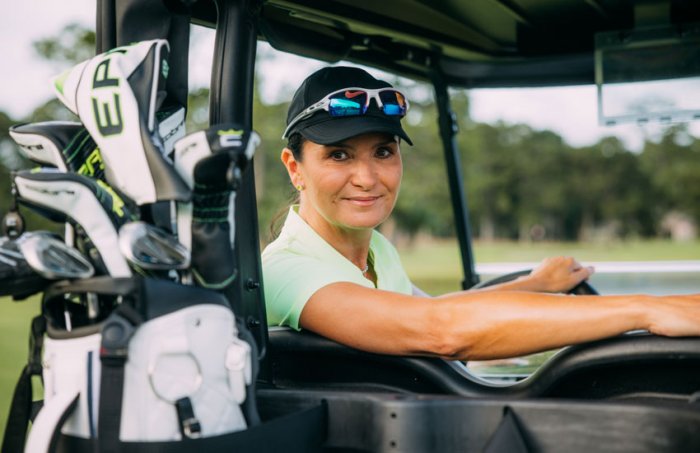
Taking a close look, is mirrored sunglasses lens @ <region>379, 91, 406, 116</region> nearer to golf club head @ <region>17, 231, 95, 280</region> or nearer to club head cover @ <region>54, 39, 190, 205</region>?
club head cover @ <region>54, 39, 190, 205</region>

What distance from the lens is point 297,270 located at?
1961mm

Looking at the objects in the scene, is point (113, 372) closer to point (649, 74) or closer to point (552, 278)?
point (552, 278)

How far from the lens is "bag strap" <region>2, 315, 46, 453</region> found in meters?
1.48

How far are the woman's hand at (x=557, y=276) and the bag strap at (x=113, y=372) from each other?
66.3 inches

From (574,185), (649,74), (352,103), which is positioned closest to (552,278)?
(649,74)

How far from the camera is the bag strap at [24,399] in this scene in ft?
4.87

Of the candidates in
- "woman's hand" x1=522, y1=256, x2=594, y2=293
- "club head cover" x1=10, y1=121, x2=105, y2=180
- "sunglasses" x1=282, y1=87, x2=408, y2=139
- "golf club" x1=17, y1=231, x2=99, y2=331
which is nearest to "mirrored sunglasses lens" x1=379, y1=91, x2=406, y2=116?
"sunglasses" x1=282, y1=87, x2=408, y2=139

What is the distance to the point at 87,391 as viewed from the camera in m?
1.38

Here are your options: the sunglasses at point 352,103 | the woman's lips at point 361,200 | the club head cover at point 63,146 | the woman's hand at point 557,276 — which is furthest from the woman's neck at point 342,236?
the club head cover at point 63,146

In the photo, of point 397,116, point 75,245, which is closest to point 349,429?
point 75,245

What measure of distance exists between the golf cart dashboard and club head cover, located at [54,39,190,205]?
54 centimetres

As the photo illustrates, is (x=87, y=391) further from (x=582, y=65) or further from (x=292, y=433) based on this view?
(x=582, y=65)

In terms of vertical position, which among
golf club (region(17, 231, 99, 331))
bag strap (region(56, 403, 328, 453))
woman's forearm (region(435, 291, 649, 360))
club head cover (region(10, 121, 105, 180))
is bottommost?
bag strap (region(56, 403, 328, 453))

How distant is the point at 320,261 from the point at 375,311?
0.30 metres
